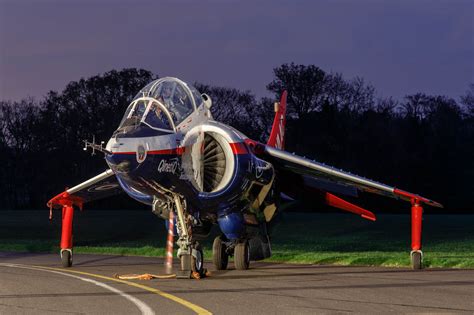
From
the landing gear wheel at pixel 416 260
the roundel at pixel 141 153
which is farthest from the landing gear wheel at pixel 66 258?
the landing gear wheel at pixel 416 260

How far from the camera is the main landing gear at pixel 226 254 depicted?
18.2 meters

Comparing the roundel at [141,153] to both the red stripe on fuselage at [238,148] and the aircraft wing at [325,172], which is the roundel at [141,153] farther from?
the aircraft wing at [325,172]

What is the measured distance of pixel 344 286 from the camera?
13.5 metres

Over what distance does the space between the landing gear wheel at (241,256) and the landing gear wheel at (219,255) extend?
9.8 inches

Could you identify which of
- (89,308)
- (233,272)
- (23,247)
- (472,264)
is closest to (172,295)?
(89,308)

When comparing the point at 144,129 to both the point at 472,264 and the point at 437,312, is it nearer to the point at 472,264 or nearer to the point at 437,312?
the point at 437,312

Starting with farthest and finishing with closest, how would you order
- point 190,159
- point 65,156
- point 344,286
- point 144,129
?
point 65,156 → point 190,159 → point 144,129 → point 344,286

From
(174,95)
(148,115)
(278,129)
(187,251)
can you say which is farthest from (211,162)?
(278,129)

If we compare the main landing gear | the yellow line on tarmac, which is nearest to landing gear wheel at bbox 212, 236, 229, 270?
the main landing gear

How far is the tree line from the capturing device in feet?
249

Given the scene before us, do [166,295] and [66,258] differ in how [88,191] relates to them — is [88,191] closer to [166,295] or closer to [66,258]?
[66,258]

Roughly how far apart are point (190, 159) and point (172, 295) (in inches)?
156

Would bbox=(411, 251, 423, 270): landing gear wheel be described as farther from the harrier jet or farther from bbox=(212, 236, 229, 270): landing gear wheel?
bbox=(212, 236, 229, 270): landing gear wheel

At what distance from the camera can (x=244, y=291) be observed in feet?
41.8
